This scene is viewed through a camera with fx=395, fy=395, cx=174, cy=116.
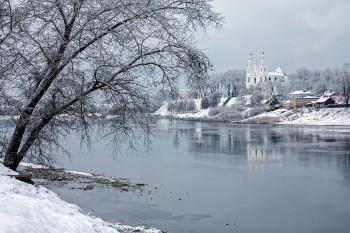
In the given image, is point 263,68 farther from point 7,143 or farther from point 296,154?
point 7,143

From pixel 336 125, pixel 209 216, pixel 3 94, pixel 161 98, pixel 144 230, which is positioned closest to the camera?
pixel 3 94

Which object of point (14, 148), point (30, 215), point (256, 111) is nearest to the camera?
point (30, 215)

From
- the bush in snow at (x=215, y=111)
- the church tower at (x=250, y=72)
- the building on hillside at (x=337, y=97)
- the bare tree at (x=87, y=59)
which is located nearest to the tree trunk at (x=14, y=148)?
the bare tree at (x=87, y=59)

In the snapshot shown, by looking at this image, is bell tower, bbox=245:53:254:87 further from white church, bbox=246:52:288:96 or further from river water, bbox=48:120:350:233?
river water, bbox=48:120:350:233

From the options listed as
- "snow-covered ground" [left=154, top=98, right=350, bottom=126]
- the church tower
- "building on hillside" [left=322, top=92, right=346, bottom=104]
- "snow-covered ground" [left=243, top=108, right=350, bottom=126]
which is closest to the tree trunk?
"snow-covered ground" [left=154, top=98, right=350, bottom=126]

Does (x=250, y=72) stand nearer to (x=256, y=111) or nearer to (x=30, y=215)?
(x=256, y=111)

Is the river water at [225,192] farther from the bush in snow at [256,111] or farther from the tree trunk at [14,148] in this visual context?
the bush in snow at [256,111]


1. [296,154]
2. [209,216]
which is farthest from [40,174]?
[296,154]

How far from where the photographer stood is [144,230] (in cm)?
827

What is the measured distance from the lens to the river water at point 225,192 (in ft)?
34.3

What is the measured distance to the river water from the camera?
10469 millimetres

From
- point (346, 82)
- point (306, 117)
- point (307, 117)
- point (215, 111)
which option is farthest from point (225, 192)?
point (215, 111)

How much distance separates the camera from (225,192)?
45.7 ft

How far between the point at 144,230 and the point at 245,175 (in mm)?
10036
